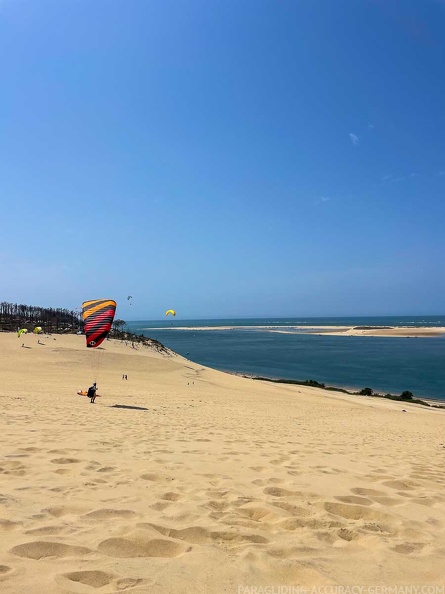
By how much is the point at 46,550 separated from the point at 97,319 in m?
12.3

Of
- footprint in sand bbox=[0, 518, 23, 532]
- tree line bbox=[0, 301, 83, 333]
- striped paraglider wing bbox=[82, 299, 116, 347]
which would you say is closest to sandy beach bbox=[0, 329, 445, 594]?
footprint in sand bbox=[0, 518, 23, 532]

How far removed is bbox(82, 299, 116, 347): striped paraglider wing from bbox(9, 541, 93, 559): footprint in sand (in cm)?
1144

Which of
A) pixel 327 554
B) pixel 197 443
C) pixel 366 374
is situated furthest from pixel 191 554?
pixel 366 374

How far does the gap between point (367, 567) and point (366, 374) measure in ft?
132

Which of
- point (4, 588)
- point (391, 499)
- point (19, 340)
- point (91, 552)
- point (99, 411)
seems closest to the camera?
point (4, 588)

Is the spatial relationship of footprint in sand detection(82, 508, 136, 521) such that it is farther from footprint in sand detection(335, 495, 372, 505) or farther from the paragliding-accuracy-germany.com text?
footprint in sand detection(335, 495, 372, 505)

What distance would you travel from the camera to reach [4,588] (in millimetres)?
2422

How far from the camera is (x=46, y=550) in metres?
2.95

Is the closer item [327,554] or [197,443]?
[327,554]

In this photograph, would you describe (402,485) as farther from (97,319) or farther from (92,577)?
(97,319)

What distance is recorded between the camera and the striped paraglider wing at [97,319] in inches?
565

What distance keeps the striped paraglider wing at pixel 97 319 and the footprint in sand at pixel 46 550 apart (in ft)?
37.5

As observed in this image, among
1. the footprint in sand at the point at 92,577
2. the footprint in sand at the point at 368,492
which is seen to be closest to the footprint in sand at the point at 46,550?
the footprint in sand at the point at 92,577

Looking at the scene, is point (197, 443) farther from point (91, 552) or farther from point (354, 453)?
point (91, 552)
